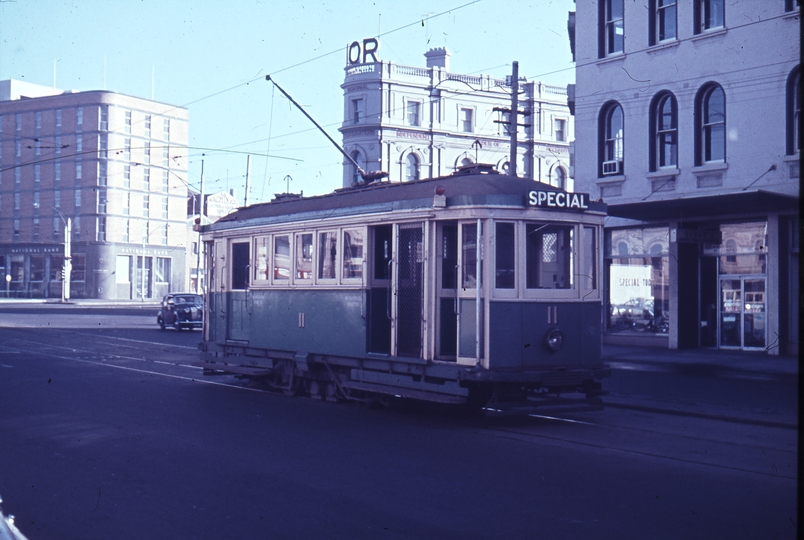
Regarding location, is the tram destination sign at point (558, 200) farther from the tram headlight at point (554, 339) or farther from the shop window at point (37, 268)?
the shop window at point (37, 268)

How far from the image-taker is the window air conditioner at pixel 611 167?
2638 cm

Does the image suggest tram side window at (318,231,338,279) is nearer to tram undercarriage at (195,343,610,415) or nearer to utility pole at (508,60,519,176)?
tram undercarriage at (195,343,610,415)

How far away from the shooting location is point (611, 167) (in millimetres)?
26547

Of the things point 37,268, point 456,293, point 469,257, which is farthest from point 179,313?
point 37,268

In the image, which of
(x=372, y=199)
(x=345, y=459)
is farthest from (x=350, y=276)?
(x=345, y=459)

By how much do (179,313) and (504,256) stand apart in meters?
27.0

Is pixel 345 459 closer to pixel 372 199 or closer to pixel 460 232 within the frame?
pixel 460 232

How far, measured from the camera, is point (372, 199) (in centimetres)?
Result: 1289

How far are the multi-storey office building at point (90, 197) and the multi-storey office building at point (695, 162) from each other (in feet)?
176

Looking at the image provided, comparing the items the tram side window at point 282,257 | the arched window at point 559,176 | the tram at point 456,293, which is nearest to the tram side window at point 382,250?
the tram at point 456,293

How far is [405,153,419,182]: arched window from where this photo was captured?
178 ft

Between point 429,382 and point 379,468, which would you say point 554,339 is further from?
point 379,468

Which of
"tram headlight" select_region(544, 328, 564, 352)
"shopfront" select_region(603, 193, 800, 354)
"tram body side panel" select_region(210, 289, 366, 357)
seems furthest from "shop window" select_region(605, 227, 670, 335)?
"tram headlight" select_region(544, 328, 564, 352)

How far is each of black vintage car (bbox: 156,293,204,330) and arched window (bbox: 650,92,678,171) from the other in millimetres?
19802
